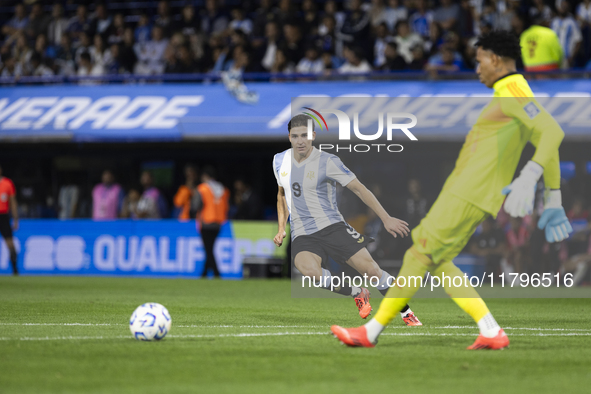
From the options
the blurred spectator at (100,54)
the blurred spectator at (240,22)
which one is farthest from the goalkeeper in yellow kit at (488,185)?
the blurred spectator at (100,54)

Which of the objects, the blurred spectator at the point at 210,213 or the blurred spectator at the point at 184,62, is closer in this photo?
the blurred spectator at the point at 210,213

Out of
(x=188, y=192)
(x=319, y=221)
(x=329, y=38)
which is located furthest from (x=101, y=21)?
(x=319, y=221)

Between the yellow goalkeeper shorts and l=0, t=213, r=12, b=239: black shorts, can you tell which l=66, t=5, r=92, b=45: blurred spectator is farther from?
the yellow goalkeeper shorts

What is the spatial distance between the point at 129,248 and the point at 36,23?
765 centimetres

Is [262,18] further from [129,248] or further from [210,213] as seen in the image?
[129,248]

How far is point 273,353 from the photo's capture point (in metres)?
5.97

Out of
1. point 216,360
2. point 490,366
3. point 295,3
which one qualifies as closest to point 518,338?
point 490,366

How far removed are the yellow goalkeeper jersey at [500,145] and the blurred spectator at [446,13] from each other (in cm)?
1151

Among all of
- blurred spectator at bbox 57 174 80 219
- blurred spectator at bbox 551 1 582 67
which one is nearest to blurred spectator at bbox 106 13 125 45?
blurred spectator at bbox 57 174 80 219

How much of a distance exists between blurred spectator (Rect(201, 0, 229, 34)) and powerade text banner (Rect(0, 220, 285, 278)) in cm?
513

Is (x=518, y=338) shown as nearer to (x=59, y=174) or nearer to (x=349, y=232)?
(x=349, y=232)

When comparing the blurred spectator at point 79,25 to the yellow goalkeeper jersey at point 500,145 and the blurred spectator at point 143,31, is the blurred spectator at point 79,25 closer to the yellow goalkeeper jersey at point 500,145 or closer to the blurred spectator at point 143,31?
the blurred spectator at point 143,31

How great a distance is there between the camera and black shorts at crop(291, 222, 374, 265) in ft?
26.6

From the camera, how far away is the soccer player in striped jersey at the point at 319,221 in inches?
317
